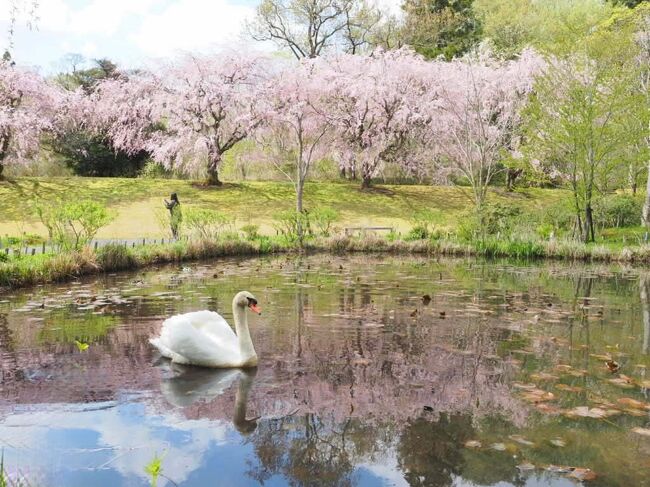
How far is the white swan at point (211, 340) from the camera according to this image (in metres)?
6.94

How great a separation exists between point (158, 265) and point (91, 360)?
10.4 meters

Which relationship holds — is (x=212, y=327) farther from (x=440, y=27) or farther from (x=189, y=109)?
(x=440, y=27)

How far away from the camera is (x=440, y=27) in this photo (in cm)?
4522

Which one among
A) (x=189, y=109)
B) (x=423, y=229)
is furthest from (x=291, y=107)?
(x=423, y=229)

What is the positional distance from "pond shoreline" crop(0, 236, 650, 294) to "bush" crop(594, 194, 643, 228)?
23.8 ft

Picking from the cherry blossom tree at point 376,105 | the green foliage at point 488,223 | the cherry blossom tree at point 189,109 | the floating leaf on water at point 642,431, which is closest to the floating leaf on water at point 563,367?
the floating leaf on water at point 642,431

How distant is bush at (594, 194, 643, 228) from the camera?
27.3 metres

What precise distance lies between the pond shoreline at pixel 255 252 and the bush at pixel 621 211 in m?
7.27

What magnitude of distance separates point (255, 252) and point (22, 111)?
19659 millimetres

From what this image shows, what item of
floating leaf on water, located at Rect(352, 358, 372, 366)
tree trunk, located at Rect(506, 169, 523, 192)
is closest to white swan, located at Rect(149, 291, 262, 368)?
floating leaf on water, located at Rect(352, 358, 372, 366)

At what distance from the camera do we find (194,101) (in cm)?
3472

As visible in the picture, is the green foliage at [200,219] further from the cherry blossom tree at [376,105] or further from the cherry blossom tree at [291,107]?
the cherry blossom tree at [376,105]

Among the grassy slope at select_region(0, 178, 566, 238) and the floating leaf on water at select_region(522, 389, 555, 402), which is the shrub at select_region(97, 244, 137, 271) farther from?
the floating leaf on water at select_region(522, 389, 555, 402)

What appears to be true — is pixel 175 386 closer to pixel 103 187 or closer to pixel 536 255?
pixel 536 255
